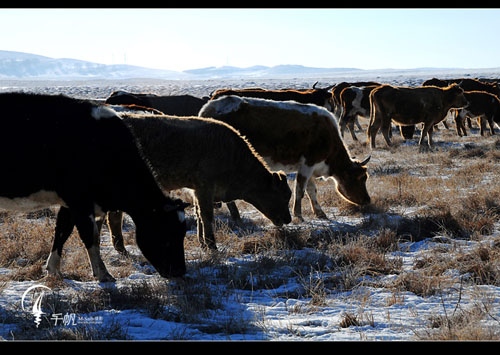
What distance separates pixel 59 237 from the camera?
625 centimetres

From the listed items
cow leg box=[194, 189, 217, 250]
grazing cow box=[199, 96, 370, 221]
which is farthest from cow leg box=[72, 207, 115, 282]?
grazing cow box=[199, 96, 370, 221]

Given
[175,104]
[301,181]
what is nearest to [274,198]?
[301,181]

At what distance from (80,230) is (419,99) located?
15463mm

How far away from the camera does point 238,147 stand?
295 inches

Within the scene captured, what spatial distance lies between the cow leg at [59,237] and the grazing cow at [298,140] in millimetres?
3512

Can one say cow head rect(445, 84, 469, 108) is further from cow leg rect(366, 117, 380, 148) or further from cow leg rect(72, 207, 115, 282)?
cow leg rect(72, 207, 115, 282)

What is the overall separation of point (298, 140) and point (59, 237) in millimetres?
4540

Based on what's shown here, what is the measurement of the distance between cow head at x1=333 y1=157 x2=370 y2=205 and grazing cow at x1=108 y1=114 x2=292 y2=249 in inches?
96.6

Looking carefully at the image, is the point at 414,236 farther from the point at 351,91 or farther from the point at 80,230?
the point at 351,91

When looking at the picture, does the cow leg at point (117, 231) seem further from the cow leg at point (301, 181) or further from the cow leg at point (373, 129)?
the cow leg at point (373, 129)

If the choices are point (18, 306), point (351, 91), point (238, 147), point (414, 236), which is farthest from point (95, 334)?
point (351, 91)

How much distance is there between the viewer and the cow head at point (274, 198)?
7785 mm

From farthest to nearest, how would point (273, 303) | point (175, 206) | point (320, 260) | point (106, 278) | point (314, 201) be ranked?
point (314, 201)
point (320, 260)
point (106, 278)
point (175, 206)
point (273, 303)

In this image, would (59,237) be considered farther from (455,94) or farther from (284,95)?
(455,94)
